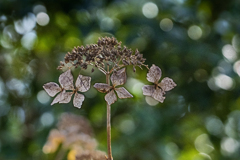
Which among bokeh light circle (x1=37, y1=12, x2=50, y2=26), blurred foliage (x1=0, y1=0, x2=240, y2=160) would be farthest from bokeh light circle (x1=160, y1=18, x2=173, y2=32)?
bokeh light circle (x1=37, y1=12, x2=50, y2=26)

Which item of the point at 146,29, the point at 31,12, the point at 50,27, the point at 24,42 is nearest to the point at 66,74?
the point at 146,29

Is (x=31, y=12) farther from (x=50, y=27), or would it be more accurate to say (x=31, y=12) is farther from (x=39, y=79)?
(x=39, y=79)

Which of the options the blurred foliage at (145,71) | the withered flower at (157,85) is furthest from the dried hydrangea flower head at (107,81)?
the blurred foliage at (145,71)

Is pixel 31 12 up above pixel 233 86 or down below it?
below

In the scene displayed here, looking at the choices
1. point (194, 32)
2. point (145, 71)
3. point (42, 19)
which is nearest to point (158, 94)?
point (145, 71)

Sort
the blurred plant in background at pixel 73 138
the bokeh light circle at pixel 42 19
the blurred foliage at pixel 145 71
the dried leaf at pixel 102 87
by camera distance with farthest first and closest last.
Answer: the bokeh light circle at pixel 42 19 → the blurred foliage at pixel 145 71 → the blurred plant in background at pixel 73 138 → the dried leaf at pixel 102 87

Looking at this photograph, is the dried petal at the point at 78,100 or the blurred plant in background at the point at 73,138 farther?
the blurred plant in background at the point at 73,138

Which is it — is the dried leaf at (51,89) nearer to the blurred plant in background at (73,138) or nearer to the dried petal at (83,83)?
the dried petal at (83,83)

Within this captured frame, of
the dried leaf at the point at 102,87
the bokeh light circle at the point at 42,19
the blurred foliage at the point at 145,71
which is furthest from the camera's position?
the bokeh light circle at the point at 42,19
